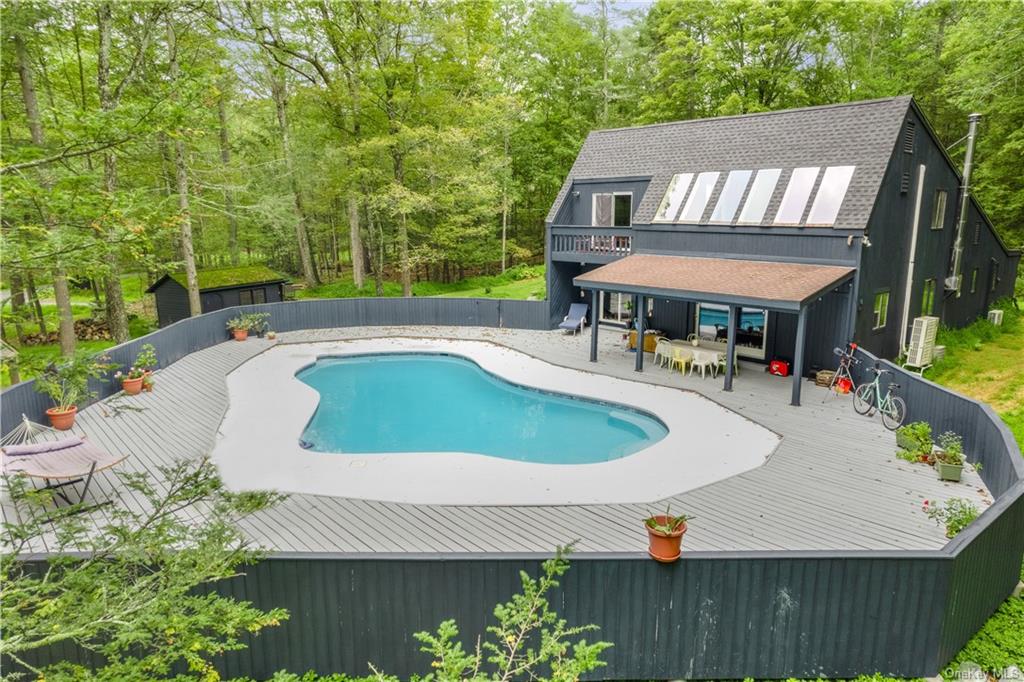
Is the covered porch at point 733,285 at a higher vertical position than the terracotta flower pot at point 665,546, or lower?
higher

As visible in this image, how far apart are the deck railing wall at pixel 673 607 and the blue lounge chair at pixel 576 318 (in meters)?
14.0

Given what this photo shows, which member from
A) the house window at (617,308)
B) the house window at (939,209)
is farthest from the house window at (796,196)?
the house window at (617,308)

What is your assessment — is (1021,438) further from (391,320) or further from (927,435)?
(391,320)

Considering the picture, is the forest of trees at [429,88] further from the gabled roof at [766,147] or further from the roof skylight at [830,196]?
the roof skylight at [830,196]

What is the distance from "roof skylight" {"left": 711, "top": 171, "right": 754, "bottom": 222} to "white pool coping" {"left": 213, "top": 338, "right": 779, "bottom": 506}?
500 centimetres

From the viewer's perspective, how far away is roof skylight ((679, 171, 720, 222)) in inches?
621

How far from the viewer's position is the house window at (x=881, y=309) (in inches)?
546

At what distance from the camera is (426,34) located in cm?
2141

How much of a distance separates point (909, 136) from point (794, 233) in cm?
345

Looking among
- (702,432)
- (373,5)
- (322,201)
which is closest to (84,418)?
(702,432)

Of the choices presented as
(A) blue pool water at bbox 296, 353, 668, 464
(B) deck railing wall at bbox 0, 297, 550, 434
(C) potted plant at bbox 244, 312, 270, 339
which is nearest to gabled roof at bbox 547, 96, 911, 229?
(B) deck railing wall at bbox 0, 297, 550, 434

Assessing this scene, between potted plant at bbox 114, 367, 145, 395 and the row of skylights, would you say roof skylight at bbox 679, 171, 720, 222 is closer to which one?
the row of skylights

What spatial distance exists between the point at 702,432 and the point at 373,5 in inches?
735

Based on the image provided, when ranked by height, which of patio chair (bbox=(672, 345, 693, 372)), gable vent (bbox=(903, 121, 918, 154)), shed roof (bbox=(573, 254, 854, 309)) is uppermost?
gable vent (bbox=(903, 121, 918, 154))
